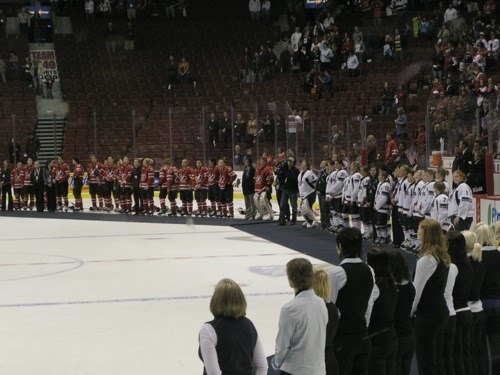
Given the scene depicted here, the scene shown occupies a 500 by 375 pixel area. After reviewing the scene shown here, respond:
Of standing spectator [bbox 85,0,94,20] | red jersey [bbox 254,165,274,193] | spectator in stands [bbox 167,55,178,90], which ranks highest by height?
standing spectator [bbox 85,0,94,20]

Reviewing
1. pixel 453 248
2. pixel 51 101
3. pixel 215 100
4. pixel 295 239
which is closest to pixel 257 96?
pixel 215 100

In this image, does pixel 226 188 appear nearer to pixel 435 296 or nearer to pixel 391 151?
pixel 391 151

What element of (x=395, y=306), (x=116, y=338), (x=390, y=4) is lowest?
(x=116, y=338)

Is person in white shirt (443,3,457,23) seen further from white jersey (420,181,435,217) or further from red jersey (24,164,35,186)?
white jersey (420,181,435,217)

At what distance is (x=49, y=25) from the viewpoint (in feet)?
108

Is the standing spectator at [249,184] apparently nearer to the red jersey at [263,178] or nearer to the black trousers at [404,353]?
the red jersey at [263,178]

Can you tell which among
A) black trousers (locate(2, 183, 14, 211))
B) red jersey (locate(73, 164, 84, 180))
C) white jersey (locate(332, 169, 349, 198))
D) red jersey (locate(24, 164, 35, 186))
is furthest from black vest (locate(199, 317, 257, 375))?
black trousers (locate(2, 183, 14, 211))

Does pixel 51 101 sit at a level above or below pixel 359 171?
above

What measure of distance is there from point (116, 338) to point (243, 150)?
50.0 feet

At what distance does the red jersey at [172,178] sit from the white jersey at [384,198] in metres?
7.21

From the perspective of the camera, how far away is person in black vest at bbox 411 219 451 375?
626cm

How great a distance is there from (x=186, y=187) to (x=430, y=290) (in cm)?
1525

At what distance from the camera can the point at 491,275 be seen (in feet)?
22.8

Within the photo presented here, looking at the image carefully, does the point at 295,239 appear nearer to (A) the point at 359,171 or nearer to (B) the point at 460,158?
(A) the point at 359,171
